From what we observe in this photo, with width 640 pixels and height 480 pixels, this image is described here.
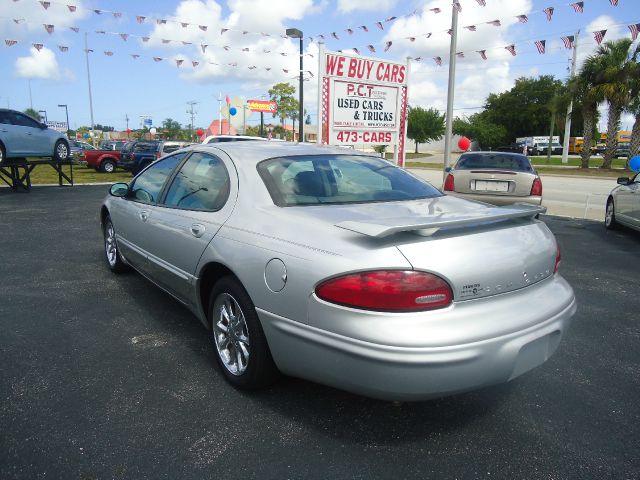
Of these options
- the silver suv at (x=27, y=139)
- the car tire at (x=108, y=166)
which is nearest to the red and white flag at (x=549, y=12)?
the silver suv at (x=27, y=139)

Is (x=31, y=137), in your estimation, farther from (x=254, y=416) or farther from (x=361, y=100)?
(x=254, y=416)

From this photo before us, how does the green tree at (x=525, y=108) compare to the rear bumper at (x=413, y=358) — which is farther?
the green tree at (x=525, y=108)

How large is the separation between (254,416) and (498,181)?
694 centimetres

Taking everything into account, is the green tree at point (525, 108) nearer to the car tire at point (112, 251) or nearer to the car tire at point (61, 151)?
the car tire at point (61, 151)

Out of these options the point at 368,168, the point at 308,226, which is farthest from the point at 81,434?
the point at 368,168

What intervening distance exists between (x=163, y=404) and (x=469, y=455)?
5.41 ft

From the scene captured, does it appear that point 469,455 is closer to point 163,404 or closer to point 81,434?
point 163,404

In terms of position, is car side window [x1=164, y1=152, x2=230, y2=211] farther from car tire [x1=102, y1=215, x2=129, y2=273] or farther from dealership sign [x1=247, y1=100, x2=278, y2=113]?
dealership sign [x1=247, y1=100, x2=278, y2=113]

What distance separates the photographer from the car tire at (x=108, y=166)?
22906 millimetres

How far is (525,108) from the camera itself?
66375 millimetres

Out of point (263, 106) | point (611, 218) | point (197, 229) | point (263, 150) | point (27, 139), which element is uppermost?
point (263, 106)

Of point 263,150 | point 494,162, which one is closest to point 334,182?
point 263,150

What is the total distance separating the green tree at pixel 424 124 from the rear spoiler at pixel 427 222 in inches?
2333

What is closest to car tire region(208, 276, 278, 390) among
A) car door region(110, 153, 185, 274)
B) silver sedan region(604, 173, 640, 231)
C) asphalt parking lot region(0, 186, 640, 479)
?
asphalt parking lot region(0, 186, 640, 479)
